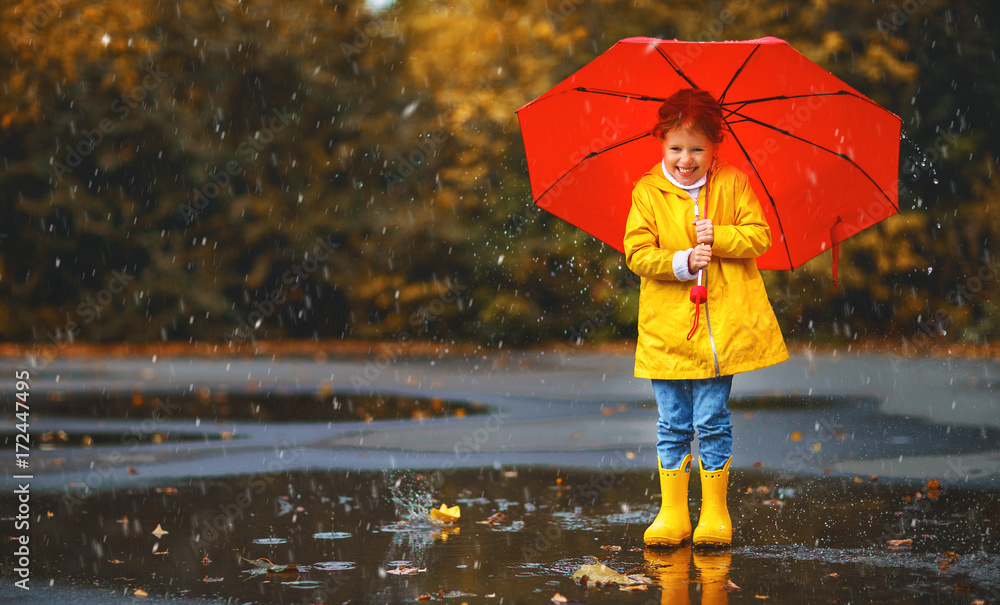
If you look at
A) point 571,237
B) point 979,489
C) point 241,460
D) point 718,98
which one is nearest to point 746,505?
point 979,489

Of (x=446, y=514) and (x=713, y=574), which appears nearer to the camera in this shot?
(x=713, y=574)

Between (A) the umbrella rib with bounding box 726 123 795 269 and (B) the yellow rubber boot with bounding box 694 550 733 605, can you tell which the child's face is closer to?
(A) the umbrella rib with bounding box 726 123 795 269

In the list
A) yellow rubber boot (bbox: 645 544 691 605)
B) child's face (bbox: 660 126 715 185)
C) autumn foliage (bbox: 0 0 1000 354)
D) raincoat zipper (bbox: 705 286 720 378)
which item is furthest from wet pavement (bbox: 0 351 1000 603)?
autumn foliage (bbox: 0 0 1000 354)

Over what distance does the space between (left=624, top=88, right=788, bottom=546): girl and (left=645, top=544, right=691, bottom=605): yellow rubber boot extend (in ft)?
0.27

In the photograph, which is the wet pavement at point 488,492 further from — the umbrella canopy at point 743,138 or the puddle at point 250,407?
the umbrella canopy at point 743,138

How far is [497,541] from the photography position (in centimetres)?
466

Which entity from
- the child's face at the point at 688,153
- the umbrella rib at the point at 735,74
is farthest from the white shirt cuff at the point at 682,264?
the umbrella rib at the point at 735,74

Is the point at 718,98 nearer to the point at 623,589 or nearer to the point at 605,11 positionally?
the point at 623,589

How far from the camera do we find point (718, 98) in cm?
455

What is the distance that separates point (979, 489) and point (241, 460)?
13.8ft

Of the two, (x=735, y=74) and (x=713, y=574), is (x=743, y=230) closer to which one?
(x=735, y=74)

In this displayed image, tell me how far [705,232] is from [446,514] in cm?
189

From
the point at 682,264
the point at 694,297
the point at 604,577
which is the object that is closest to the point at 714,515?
the point at 604,577

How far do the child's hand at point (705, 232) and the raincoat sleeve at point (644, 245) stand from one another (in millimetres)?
146
